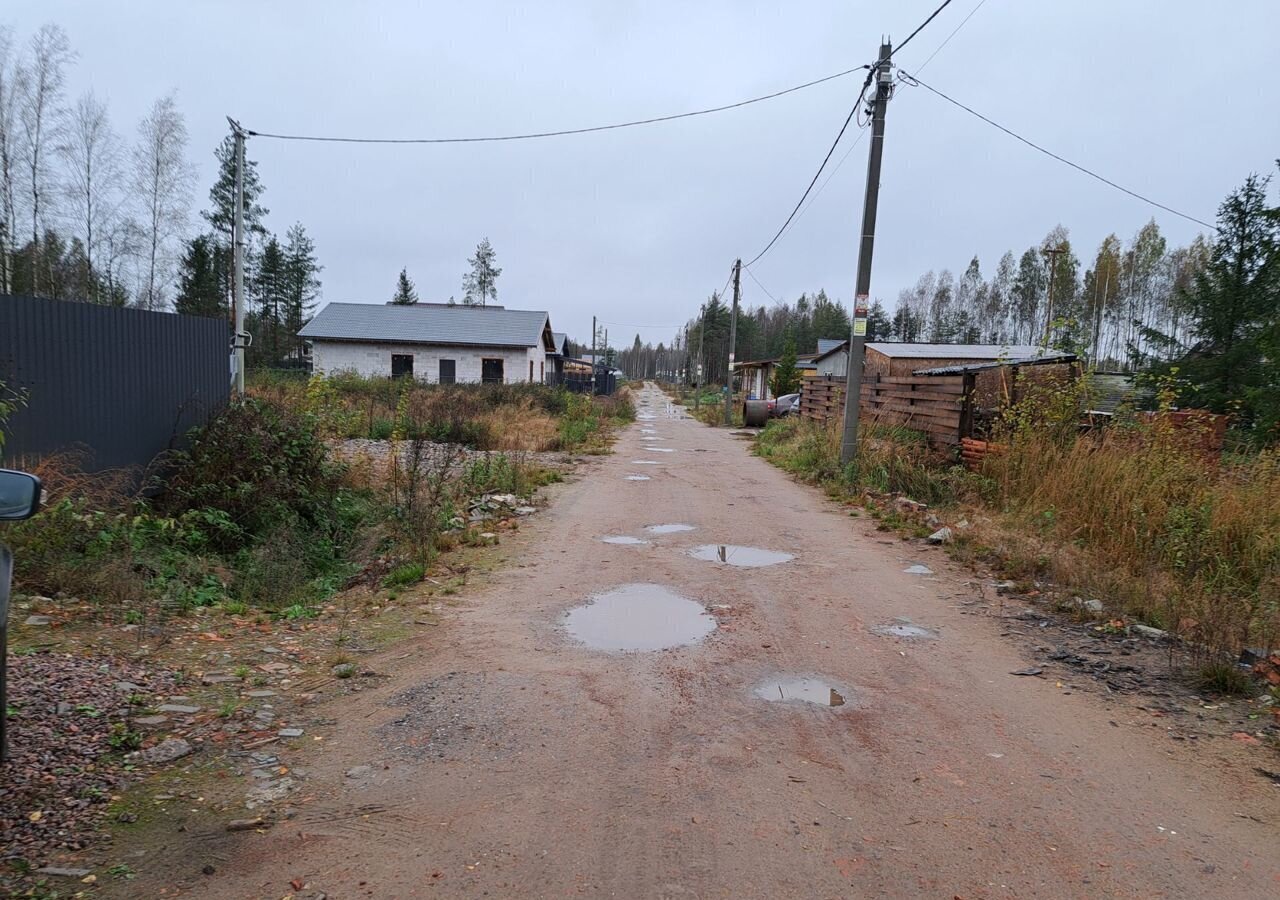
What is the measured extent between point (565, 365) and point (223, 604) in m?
61.7

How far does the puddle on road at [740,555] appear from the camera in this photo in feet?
25.8

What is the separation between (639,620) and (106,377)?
6.60 meters

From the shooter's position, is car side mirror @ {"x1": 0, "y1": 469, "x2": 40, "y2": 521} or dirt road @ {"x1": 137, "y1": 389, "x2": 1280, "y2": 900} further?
dirt road @ {"x1": 137, "y1": 389, "x2": 1280, "y2": 900}

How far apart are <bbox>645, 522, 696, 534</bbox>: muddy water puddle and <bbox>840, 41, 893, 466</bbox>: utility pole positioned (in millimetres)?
5167

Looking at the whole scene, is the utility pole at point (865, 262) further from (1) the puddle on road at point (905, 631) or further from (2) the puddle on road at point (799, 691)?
(2) the puddle on road at point (799, 691)

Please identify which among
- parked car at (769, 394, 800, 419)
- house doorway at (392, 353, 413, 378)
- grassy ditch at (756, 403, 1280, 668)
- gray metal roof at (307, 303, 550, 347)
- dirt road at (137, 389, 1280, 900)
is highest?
gray metal roof at (307, 303, 550, 347)

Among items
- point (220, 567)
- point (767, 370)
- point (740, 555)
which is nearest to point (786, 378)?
point (767, 370)

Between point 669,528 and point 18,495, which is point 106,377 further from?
point 18,495

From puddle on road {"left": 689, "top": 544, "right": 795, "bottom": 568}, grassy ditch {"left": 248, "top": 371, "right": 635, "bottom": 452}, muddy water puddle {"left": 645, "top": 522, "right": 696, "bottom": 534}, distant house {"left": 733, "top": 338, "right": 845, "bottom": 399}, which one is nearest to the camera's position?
puddle on road {"left": 689, "top": 544, "right": 795, "bottom": 568}

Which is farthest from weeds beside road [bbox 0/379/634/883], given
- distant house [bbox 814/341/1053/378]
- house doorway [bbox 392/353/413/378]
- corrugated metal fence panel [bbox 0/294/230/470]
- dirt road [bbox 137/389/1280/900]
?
house doorway [bbox 392/353/413/378]

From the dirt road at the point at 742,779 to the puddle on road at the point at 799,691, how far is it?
2 cm

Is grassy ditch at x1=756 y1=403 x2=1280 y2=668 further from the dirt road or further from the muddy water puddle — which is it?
the muddy water puddle

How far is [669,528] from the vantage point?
9.60 metres

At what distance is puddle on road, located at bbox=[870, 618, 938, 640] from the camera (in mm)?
5594
